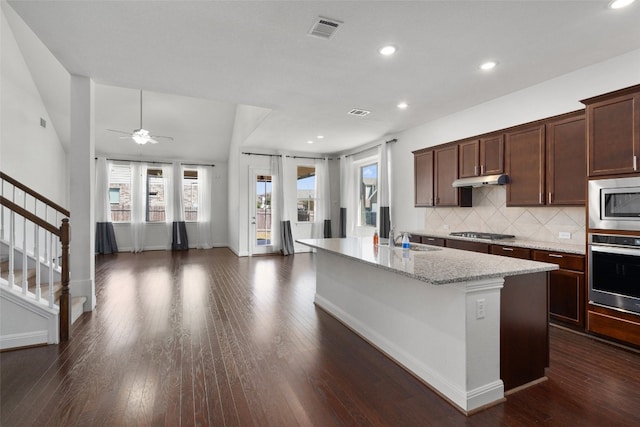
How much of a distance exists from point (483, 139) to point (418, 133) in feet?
5.21

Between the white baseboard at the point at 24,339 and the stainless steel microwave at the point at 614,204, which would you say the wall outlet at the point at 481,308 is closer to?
the stainless steel microwave at the point at 614,204

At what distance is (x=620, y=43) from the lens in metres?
2.98

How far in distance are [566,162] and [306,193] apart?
20.9ft

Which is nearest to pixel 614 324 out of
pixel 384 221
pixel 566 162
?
pixel 566 162

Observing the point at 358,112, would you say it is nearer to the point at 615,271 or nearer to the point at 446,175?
the point at 446,175

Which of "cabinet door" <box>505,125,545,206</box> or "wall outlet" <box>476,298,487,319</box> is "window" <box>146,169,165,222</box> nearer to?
"cabinet door" <box>505,125,545,206</box>

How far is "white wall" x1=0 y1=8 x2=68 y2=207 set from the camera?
4832 mm

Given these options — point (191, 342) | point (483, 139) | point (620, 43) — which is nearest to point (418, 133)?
point (483, 139)

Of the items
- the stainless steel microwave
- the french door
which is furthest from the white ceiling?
the french door

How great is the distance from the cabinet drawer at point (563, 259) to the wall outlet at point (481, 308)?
6.04ft

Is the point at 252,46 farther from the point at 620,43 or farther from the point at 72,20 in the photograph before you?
the point at 620,43

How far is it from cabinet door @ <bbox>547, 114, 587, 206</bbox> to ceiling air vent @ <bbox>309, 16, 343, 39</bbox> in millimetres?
2798

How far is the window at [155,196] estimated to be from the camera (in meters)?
9.32

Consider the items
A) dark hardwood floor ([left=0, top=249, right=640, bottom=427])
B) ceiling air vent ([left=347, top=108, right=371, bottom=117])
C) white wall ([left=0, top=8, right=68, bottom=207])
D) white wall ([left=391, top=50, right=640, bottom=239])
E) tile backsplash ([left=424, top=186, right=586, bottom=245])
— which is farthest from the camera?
ceiling air vent ([left=347, top=108, right=371, bottom=117])
